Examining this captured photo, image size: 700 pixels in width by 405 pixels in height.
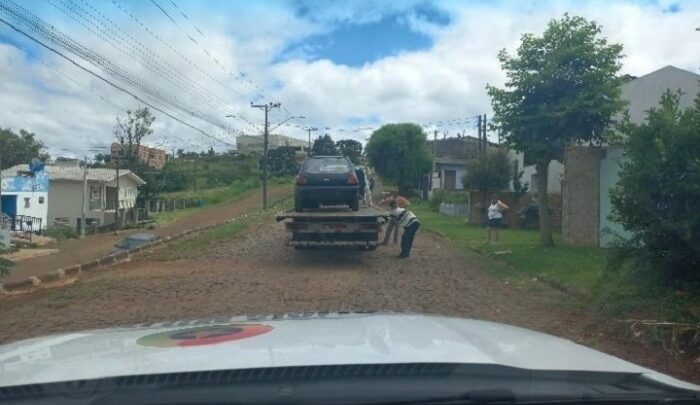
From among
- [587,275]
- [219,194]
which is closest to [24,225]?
[219,194]

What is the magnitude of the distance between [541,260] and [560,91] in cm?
472

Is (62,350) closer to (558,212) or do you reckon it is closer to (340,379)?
(340,379)

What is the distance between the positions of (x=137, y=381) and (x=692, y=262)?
8.40 m

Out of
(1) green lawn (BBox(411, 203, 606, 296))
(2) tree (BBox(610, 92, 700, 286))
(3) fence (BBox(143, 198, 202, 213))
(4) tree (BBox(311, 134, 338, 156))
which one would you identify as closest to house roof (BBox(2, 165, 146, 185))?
(3) fence (BBox(143, 198, 202, 213))

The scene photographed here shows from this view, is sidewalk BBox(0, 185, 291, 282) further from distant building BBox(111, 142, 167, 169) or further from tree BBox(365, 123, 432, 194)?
distant building BBox(111, 142, 167, 169)

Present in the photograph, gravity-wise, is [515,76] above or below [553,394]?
above

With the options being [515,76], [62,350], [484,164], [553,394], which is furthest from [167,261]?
[484,164]

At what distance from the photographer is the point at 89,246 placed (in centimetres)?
3922

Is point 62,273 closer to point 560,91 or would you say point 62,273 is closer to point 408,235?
point 408,235

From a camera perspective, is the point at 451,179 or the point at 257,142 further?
the point at 257,142

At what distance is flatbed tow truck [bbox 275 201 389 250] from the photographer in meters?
16.5

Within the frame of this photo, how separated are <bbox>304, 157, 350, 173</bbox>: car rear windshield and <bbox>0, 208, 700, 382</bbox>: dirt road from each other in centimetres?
208

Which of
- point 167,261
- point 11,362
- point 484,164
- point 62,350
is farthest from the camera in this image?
point 484,164

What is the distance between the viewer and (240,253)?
19875mm
